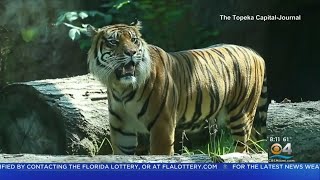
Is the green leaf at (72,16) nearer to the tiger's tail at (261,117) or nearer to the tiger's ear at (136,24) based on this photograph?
the tiger's ear at (136,24)

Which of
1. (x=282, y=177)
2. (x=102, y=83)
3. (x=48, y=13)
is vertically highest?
(x=48, y=13)

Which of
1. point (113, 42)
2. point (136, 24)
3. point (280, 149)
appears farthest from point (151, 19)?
point (280, 149)

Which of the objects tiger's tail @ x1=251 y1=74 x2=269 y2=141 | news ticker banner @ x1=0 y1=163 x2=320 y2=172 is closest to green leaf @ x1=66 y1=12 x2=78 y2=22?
news ticker banner @ x1=0 y1=163 x2=320 y2=172

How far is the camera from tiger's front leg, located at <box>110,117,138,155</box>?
3467 millimetres

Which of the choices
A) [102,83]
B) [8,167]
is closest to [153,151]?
[102,83]

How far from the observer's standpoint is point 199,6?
3.42 metres

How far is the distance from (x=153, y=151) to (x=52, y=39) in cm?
57

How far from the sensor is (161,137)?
11.1 feet

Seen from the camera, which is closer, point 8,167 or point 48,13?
point 8,167

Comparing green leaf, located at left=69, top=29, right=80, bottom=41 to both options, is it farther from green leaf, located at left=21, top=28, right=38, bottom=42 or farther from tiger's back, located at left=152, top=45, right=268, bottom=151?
tiger's back, located at left=152, top=45, right=268, bottom=151

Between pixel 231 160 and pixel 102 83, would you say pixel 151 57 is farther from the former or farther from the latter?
pixel 231 160

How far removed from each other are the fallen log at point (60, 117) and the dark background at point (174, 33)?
1.7 inches

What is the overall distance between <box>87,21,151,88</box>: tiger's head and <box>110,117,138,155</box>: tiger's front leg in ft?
0.53

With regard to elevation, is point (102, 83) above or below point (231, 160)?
above
